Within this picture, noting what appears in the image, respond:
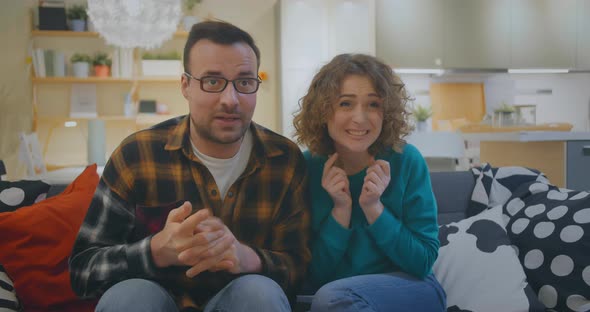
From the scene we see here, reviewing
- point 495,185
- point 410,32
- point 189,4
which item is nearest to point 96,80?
point 189,4

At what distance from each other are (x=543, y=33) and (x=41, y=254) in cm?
547

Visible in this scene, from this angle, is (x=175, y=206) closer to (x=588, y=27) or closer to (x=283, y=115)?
(x=283, y=115)

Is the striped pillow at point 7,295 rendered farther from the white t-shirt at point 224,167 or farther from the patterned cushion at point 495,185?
the patterned cushion at point 495,185

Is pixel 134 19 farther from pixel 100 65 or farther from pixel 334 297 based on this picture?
pixel 334 297

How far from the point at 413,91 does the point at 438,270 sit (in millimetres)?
4113

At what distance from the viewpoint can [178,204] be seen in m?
1.38

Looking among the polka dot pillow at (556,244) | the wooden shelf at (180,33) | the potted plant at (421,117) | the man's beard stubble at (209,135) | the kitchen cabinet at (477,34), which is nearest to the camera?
the man's beard stubble at (209,135)

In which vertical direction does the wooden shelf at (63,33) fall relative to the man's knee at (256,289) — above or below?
above

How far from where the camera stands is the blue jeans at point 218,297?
3.70 ft

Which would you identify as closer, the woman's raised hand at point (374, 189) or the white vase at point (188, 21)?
the woman's raised hand at point (374, 189)

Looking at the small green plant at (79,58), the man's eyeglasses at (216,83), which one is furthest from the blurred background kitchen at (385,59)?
the man's eyeglasses at (216,83)

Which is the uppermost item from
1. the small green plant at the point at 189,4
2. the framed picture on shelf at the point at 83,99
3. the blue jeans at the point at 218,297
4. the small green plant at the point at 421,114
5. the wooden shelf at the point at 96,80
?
the small green plant at the point at 189,4

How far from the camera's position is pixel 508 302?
158 cm

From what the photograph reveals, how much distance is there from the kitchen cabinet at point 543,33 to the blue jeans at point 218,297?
5123mm
